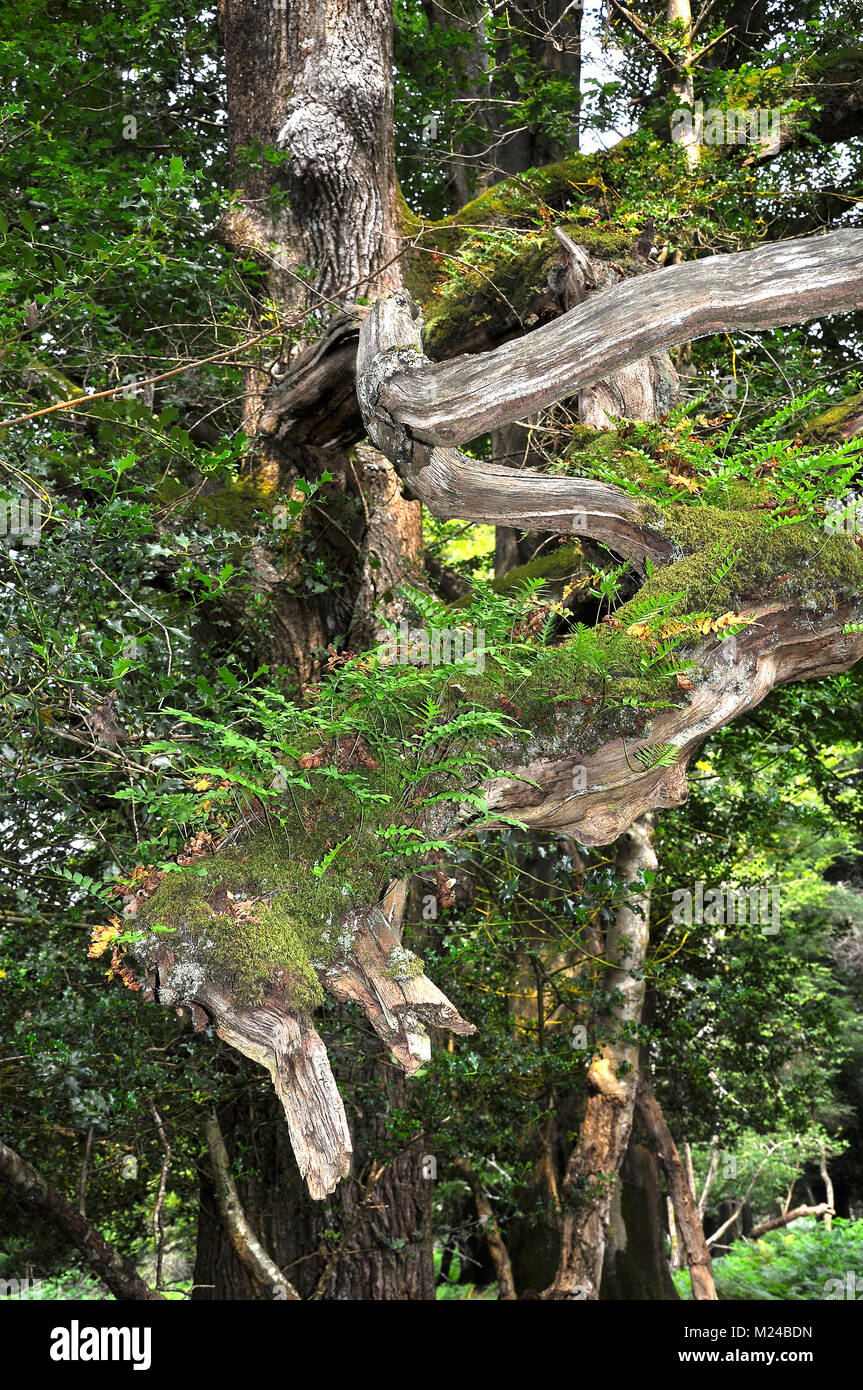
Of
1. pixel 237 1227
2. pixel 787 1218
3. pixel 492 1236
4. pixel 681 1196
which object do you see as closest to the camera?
pixel 237 1227

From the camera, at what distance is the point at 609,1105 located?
788 centimetres

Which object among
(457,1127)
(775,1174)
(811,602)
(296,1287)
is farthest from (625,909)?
(775,1174)

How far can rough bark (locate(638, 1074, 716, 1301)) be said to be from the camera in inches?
394

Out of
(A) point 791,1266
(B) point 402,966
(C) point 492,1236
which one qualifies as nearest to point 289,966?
(B) point 402,966

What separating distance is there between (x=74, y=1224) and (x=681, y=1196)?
6968 millimetres

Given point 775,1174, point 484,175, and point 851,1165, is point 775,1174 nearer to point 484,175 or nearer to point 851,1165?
point 851,1165

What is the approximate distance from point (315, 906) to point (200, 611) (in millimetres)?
3167

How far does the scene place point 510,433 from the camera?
9258 millimetres

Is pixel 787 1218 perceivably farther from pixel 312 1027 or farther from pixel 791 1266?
pixel 312 1027

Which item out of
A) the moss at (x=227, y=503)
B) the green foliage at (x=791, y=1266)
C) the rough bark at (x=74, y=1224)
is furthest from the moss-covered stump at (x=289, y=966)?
the green foliage at (x=791, y=1266)

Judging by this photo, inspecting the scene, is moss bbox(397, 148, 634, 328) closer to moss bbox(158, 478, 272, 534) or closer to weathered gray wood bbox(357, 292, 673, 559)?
moss bbox(158, 478, 272, 534)

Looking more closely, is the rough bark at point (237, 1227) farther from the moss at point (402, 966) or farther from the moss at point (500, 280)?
the moss at point (500, 280)

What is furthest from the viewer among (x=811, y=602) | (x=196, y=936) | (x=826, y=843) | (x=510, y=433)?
(x=826, y=843)

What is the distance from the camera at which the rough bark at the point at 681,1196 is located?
32.8 feet
